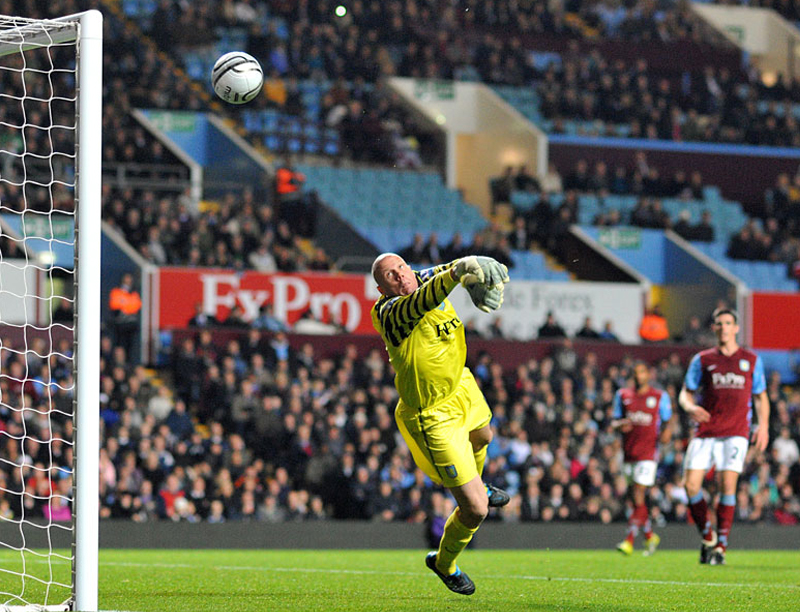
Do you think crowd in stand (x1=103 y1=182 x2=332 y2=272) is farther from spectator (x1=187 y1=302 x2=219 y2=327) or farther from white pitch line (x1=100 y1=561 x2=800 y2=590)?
white pitch line (x1=100 y1=561 x2=800 y2=590)

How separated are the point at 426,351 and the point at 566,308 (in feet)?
50.0

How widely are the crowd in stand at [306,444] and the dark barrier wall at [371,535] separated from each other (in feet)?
2.18

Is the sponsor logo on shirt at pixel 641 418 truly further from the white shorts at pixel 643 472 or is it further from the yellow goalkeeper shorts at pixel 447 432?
the yellow goalkeeper shorts at pixel 447 432

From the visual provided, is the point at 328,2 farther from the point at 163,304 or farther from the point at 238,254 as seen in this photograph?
the point at 163,304

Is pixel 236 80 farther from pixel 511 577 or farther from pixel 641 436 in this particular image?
pixel 641 436

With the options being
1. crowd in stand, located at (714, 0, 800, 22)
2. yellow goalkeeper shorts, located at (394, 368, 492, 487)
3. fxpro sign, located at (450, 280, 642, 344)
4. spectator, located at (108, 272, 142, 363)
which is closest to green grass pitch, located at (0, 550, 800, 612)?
yellow goalkeeper shorts, located at (394, 368, 492, 487)

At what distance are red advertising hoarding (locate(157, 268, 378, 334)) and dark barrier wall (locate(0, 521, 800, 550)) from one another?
4620 mm

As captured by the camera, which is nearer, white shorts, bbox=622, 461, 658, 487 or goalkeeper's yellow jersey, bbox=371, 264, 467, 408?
goalkeeper's yellow jersey, bbox=371, 264, 467, 408

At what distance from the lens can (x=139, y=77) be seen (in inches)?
950

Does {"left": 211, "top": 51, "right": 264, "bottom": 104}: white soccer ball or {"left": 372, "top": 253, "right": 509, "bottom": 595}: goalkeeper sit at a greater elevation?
{"left": 211, "top": 51, "right": 264, "bottom": 104}: white soccer ball

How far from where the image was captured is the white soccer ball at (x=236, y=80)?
8.92 metres

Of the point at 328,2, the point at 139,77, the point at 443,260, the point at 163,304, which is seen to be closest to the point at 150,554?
the point at 163,304

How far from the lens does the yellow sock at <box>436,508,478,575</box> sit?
24.5 feet

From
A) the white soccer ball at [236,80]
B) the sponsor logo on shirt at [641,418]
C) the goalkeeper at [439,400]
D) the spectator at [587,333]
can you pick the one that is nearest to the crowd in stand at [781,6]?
the spectator at [587,333]
